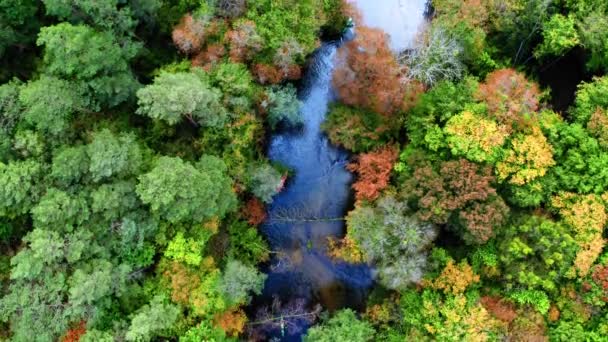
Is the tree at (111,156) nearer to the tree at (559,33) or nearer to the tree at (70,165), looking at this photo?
the tree at (70,165)

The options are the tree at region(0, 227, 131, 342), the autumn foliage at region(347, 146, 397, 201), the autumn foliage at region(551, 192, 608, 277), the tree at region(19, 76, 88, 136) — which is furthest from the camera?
the autumn foliage at region(347, 146, 397, 201)

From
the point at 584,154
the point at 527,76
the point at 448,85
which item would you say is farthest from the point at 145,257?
the point at 527,76

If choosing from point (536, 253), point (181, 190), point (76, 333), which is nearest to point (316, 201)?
point (181, 190)

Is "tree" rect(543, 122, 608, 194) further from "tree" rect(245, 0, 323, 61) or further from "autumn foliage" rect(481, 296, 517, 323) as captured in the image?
"tree" rect(245, 0, 323, 61)

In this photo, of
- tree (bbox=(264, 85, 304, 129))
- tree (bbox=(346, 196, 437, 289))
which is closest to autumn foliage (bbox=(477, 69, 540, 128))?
tree (bbox=(346, 196, 437, 289))

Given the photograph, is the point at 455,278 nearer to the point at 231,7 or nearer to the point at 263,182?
the point at 263,182

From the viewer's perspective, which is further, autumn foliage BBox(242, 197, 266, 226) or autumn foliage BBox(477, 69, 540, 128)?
autumn foliage BBox(242, 197, 266, 226)
